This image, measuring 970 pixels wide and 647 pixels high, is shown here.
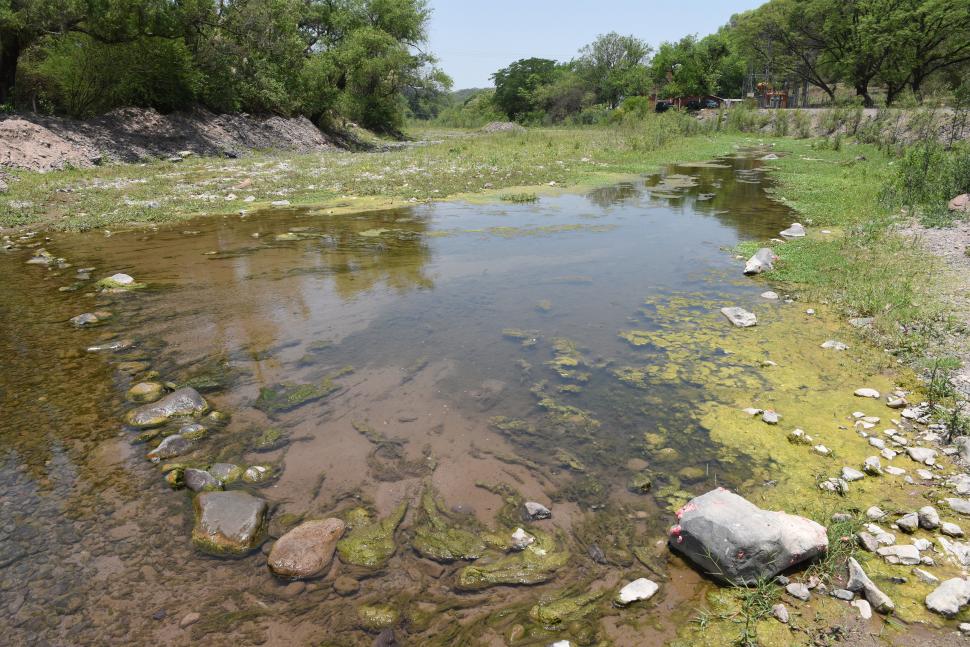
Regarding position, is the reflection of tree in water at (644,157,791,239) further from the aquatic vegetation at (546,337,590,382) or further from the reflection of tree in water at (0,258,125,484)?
the reflection of tree in water at (0,258,125,484)

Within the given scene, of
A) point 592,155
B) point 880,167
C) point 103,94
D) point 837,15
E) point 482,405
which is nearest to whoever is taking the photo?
point 482,405

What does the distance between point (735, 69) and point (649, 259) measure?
69660 mm

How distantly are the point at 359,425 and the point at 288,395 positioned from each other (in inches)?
36.3

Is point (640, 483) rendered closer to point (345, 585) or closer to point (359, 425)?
point (345, 585)

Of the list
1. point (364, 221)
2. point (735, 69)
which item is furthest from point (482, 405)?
point (735, 69)

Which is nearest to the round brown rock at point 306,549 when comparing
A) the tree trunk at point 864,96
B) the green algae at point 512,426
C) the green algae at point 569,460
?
the green algae at point 512,426

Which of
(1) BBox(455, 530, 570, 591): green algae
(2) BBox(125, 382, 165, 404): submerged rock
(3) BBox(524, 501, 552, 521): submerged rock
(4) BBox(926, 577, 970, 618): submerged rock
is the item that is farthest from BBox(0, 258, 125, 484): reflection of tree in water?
(4) BBox(926, 577, 970, 618): submerged rock

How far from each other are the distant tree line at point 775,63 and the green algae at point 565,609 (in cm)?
4196

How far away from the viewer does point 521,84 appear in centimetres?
7544

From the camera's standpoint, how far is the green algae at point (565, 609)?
2979 mm

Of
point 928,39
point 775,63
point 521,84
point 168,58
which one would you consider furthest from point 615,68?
point 168,58

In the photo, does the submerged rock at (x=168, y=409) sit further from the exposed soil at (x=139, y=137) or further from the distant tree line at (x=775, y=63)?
the distant tree line at (x=775, y=63)

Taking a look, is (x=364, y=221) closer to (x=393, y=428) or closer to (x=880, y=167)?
(x=393, y=428)

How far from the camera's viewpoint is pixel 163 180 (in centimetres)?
1677
